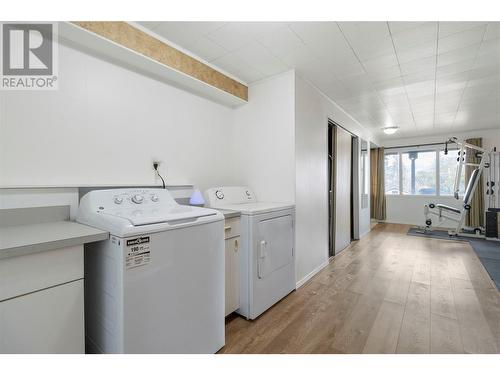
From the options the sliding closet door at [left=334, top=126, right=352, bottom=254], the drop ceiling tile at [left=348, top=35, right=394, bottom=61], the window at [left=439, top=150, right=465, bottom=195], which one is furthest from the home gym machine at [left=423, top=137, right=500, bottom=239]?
the drop ceiling tile at [left=348, top=35, right=394, bottom=61]

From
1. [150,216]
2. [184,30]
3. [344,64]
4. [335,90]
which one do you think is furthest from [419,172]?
[150,216]

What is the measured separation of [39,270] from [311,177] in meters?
2.46

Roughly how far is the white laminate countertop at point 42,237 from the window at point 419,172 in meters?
7.22

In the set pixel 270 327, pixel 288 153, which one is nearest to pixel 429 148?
pixel 288 153

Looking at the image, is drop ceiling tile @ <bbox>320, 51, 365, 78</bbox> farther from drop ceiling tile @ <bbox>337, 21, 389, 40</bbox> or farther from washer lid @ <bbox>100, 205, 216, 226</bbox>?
washer lid @ <bbox>100, 205, 216, 226</bbox>

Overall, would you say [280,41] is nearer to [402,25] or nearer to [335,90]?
[402,25]

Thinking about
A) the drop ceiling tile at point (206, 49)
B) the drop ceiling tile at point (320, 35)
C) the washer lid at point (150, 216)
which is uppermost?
the drop ceiling tile at point (320, 35)

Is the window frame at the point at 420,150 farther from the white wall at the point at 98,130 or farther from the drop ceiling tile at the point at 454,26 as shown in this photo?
the white wall at the point at 98,130

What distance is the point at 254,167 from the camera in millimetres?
2633

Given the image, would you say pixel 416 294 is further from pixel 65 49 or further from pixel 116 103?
pixel 65 49

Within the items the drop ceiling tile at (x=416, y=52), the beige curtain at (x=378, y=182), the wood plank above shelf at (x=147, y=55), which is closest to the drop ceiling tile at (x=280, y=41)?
the wood plank above shelf at (x=147, y=55)

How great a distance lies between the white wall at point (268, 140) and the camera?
238 centimetres

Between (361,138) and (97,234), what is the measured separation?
16.2ft
